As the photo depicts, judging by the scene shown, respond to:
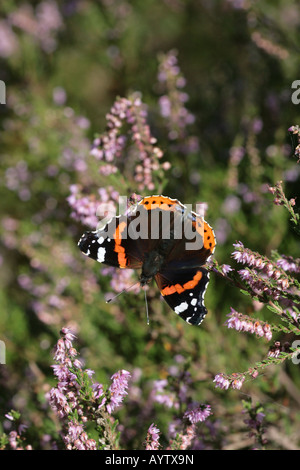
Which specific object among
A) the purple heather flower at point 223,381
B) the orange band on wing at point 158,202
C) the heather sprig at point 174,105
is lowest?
the purple heather flower at point 223,381

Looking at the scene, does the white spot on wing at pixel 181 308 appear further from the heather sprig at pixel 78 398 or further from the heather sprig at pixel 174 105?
the heather sprig at pixel 174 105

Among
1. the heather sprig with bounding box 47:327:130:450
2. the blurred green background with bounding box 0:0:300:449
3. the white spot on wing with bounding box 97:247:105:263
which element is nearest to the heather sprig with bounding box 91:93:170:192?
the white spot on wing with bounding box 97:247:105:263

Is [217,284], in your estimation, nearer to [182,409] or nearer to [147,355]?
[147,355]

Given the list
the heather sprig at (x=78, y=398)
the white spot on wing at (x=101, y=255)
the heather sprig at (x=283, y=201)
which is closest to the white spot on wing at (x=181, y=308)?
the heather sprig at (x=78, y=398)

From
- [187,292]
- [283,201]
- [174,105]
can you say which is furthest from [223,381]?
[174,105]

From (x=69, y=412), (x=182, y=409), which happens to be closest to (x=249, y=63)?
(x=182, y=409)
